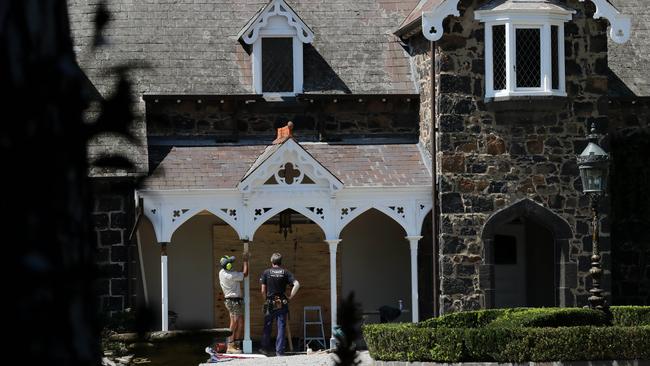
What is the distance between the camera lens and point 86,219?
6.17ft

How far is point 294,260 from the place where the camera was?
24.8m

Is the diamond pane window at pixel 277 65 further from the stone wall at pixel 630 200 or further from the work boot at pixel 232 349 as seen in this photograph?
the stone wall at pixel 630 200

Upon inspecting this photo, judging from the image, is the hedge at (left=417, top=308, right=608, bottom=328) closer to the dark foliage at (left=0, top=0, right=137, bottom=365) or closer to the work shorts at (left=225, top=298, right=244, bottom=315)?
the work shorts at (left=225, top=298, right=244, bottom=315)

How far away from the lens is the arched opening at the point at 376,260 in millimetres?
24781

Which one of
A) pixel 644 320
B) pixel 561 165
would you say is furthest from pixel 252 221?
pixel 644 320

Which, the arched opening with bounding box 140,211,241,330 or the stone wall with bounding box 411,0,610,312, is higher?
the stone wall with bounding box 411,0,610,312

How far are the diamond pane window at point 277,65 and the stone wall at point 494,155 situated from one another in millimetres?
2744

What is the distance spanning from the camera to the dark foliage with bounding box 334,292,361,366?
208 cm

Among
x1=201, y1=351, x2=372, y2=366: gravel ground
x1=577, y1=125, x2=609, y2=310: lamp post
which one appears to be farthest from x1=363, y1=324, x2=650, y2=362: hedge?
x1=201, y1=351, x2=372, y2=366: gravel ground

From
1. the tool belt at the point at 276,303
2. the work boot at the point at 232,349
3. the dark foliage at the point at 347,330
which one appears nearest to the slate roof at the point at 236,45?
the tool belt at the point at 276,303

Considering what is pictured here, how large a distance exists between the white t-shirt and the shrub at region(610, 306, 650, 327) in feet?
19.6

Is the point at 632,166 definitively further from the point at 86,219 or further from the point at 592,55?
the point at 86,219

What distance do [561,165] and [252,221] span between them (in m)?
5.08

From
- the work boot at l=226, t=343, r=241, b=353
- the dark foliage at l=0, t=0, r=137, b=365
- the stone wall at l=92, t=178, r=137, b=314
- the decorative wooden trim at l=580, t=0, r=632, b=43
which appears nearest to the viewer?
the dark foliage at l=0, t=0, r=137, b=365
